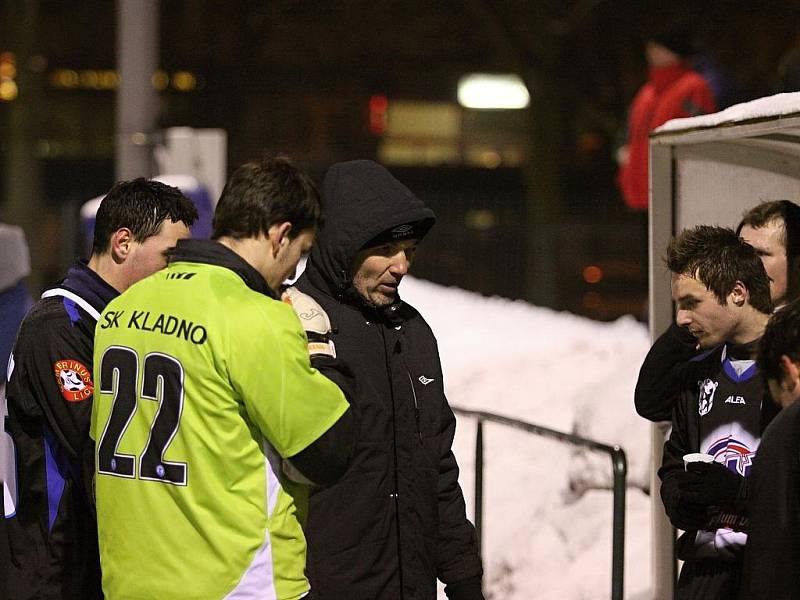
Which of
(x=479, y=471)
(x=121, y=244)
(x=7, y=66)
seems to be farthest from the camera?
(x=7, y=66)

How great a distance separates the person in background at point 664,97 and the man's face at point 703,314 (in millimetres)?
4993

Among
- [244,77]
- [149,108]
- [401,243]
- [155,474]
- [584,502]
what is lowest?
[584,502]

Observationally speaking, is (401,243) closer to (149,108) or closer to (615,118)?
(149,108)

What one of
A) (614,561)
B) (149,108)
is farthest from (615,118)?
(614,561)

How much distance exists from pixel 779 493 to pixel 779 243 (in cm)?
156

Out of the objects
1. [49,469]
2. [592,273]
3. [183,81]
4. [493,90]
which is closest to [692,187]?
[49,469]

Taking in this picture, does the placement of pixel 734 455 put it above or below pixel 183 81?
below

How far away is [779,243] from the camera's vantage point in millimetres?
4141

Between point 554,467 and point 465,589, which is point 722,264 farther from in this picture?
point 554,467

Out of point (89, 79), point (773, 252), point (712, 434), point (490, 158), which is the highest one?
point (89, 79)

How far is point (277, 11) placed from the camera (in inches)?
995

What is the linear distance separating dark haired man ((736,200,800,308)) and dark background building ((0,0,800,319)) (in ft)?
45.1

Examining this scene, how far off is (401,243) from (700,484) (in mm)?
1073

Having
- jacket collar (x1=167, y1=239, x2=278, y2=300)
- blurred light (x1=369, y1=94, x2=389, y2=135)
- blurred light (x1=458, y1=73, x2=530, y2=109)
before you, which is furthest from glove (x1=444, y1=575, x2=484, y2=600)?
blurred light (x1=369, y1=94, x2=389, y2=135)
